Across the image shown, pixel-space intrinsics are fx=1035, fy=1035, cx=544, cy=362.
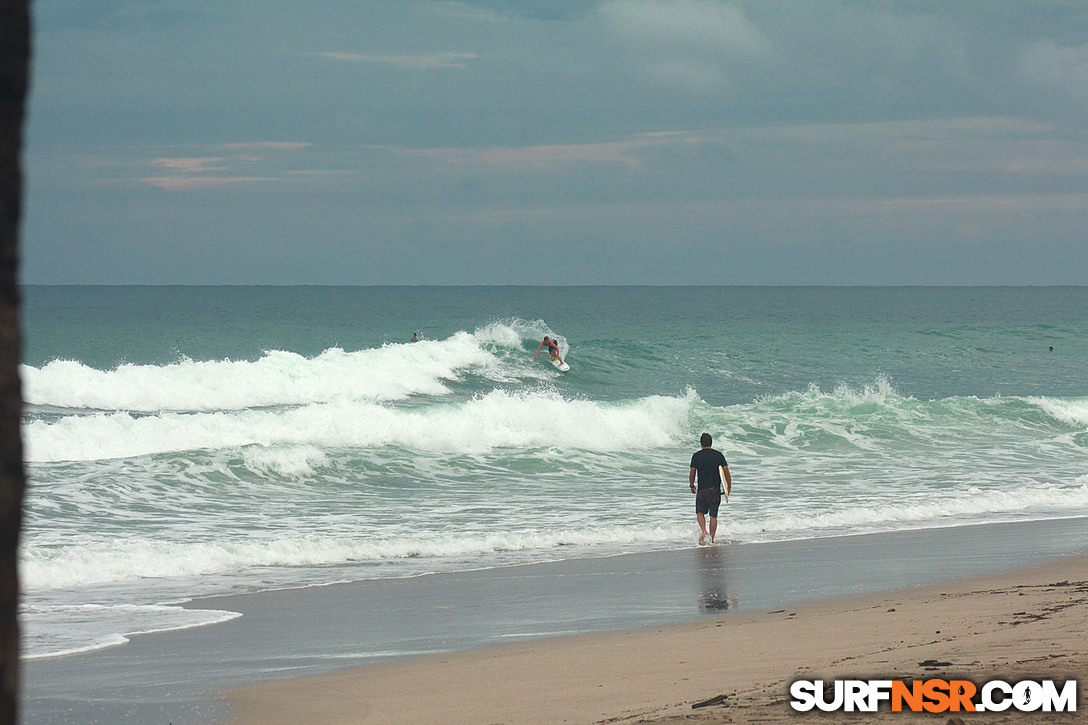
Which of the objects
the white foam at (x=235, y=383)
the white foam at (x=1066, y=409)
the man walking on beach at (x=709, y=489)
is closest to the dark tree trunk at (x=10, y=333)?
the man walking on beach at (x=709, y=489)

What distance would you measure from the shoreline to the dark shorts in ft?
1.75

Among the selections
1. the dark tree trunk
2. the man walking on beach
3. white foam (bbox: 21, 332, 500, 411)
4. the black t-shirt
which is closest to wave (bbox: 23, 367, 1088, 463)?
the black t-shirt

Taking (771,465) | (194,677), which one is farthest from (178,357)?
(194,677)

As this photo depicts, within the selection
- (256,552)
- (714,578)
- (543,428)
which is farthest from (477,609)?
(543,428)

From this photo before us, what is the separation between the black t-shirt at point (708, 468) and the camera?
1259 centimetres

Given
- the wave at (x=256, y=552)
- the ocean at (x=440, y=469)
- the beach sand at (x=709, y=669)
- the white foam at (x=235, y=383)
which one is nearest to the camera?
the beach sand at (x=709, y=669)

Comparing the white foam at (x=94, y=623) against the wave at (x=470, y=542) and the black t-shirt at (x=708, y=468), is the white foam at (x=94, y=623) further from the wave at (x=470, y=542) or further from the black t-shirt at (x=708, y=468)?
the black t-shirt at (x=708, y=468)

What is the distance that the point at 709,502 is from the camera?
12.6 meters

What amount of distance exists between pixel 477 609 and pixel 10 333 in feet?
24.6

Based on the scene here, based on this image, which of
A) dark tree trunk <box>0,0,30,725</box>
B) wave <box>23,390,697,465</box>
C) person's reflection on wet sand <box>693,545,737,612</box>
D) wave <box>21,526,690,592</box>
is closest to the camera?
dark tree trunk <box>0,0,30,725</box>

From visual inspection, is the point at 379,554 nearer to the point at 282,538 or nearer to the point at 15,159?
the point at 282,538

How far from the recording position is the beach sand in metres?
5.26

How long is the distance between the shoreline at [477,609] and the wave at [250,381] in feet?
73.0

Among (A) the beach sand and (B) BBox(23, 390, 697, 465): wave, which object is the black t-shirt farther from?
(B) BBox(23, 390, 697, 465): wave
